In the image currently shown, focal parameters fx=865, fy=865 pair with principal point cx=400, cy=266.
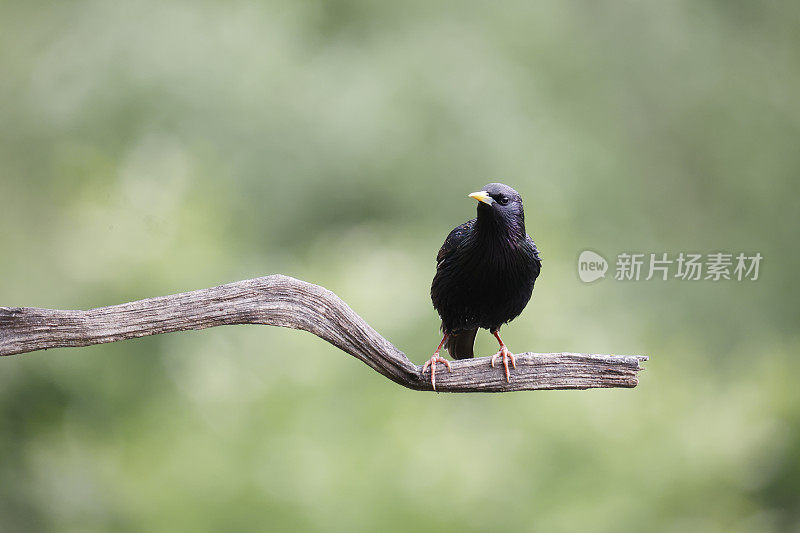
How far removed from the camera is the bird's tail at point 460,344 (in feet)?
11.6

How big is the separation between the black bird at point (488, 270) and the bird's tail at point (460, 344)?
0.98ft

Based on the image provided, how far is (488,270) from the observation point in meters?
2.98

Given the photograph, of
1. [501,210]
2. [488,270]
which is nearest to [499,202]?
[501,210]

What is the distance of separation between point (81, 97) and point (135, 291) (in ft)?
6.89

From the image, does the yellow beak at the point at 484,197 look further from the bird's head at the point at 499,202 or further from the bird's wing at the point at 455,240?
the bird's wing at the point at 455,240

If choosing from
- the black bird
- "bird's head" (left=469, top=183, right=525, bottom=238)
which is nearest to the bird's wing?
the black bird

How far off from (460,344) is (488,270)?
682mm

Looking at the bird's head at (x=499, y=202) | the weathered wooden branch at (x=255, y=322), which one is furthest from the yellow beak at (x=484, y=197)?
the weathered wooden branch at (x=255, y=322)

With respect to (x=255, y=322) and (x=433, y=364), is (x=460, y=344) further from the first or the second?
(x=255, y=322)

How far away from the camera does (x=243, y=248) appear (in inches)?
264

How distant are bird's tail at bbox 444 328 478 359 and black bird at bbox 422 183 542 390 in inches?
11.7

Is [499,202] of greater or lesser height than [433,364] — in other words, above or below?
above

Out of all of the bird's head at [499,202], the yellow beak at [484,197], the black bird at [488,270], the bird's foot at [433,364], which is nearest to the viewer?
the yellow beak at [484,197]

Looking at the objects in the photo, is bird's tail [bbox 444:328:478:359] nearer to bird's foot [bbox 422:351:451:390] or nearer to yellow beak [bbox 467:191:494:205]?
bird's foot [bbox 422:351:451:390]
